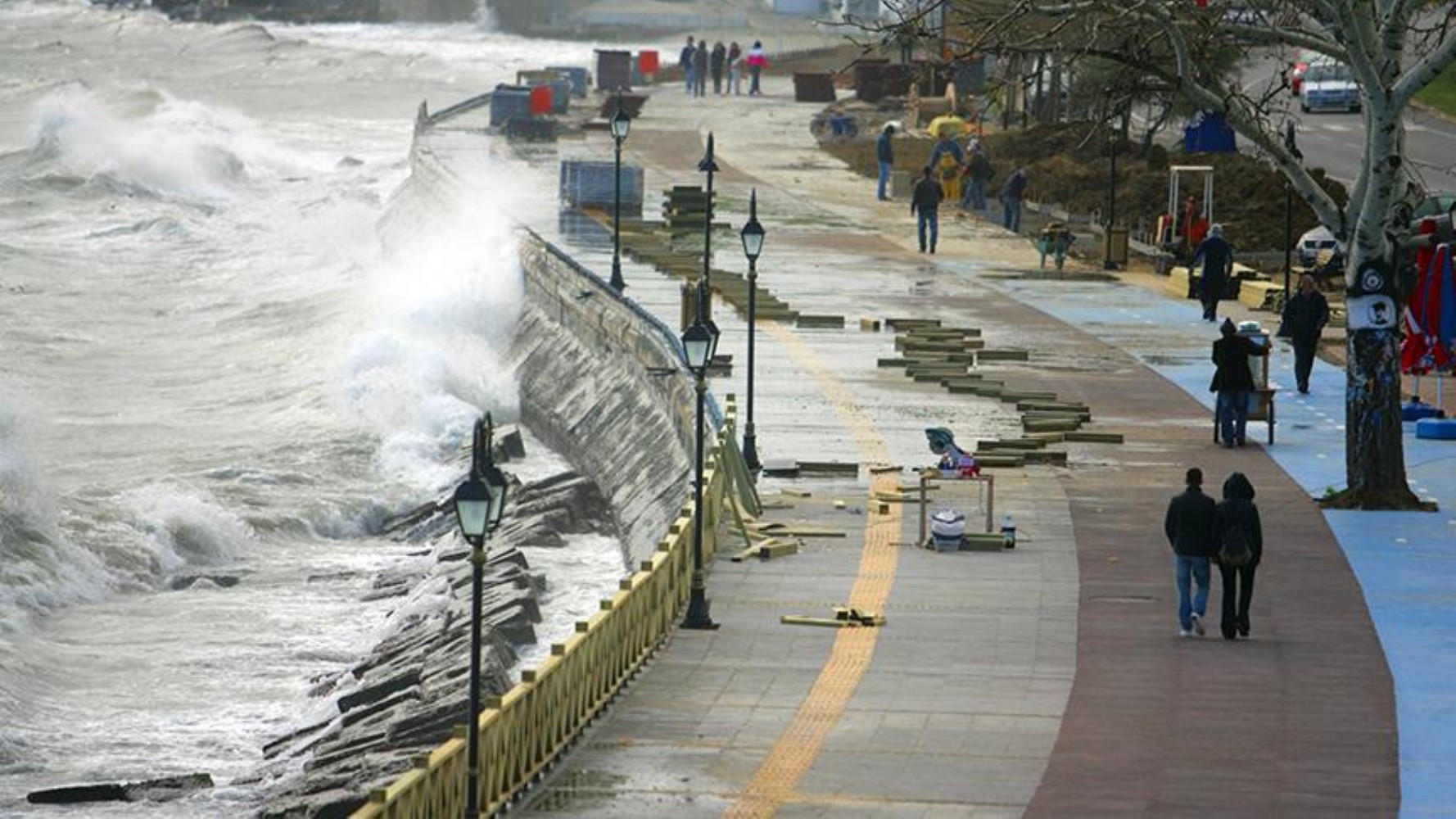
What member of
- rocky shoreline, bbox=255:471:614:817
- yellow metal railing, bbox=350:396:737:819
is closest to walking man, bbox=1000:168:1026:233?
rocky shoreline, bbox=255:471:614:817

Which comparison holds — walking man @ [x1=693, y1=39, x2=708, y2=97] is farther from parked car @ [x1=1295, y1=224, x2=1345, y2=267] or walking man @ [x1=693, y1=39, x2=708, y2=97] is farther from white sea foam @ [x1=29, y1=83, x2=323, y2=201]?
parked car @ [x1=1295, y1=224, x2=1345, y2=267]

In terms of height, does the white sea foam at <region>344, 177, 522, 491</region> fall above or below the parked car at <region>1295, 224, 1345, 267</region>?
below

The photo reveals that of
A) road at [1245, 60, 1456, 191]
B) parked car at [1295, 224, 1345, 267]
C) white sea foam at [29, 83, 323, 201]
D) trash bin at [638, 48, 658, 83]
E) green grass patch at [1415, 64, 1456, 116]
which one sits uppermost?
green grass patch at [1415, 64, 1456, 116]

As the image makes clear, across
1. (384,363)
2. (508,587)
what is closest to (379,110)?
(384,363)

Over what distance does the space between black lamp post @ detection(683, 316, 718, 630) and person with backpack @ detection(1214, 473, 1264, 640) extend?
13.5 ft

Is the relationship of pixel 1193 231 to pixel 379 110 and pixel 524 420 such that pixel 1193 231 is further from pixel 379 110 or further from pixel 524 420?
pixel 379 110

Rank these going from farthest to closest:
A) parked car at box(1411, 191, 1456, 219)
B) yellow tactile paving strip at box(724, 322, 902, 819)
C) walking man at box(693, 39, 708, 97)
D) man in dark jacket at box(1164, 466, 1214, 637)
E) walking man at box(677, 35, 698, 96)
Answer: walking man at box(677, 35, 698, 96) → walking man at box(693, 39, 708, 97) → parked car at box(1411, 191, 1456, 219) → man in dark jacket at box(1164, 466, 1214, 637) → yellow tactile paving strip at box(724, 322, 902, 819)

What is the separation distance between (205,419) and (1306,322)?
18629 millimetres

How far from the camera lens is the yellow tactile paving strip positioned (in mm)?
20766

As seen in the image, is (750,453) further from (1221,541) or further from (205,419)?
(205,419)

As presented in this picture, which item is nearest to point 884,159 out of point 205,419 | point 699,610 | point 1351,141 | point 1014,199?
point 1014,199

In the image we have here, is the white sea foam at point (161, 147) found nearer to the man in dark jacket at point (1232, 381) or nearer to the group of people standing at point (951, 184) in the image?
the group of people standing at point (951, 184)

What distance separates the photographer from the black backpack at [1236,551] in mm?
24953

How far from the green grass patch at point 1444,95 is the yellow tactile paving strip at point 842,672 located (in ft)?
166
